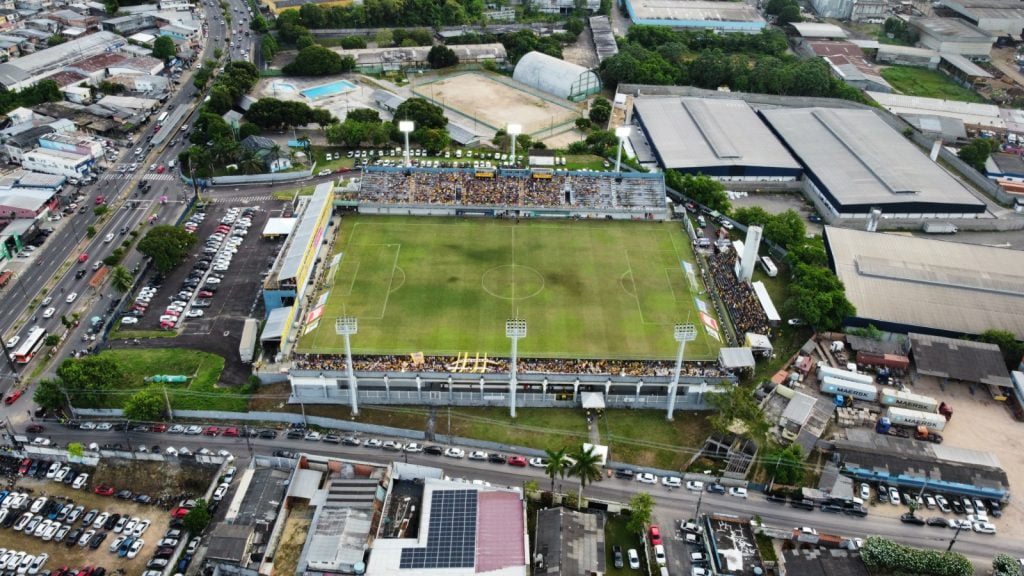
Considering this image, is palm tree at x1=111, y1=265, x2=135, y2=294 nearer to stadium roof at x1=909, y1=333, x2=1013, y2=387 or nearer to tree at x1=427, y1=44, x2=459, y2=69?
stadium roof at x1=909, y1=333, x2=1013, y2=387

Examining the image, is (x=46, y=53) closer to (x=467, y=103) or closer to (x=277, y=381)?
(x=467, y=103)

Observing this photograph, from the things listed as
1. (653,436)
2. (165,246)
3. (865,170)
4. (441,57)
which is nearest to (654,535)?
(653,436)

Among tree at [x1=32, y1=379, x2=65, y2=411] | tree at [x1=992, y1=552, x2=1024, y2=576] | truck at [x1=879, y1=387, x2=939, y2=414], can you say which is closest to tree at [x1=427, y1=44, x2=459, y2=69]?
tree at [x1=32, y1=379, x2=65, y2=411]

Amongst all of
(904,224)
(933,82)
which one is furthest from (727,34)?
(904,224)

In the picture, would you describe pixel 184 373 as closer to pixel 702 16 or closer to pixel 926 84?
pixel 926 84

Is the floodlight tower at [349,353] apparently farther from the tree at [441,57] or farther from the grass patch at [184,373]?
the tree at [441,57]

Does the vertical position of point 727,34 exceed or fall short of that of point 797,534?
it exceeds it
